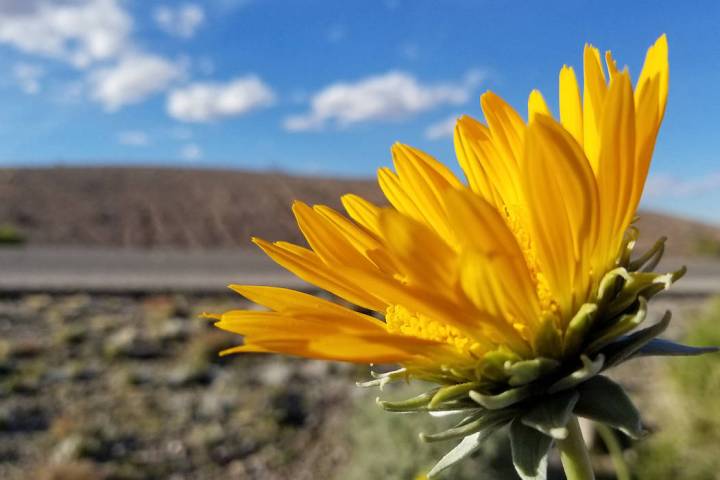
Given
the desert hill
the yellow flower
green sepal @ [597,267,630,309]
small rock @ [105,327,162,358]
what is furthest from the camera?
the desert hill

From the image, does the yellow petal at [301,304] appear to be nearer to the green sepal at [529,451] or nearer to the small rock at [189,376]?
the green sepal at [529,451]

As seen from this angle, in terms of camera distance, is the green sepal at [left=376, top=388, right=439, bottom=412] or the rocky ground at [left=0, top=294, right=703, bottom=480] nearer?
the green sepal at [left=376, top=388, right=439, bottom=412]

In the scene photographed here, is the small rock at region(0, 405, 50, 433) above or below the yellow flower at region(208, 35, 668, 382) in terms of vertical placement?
below

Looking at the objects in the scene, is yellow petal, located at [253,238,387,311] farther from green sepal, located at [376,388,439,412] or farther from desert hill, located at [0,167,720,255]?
desert hill, located at [0,167,720,255]

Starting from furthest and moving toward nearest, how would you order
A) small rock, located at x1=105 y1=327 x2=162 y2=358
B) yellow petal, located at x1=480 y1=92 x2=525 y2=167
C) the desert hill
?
1. the desert hill
2. small rock, located at x1=105 y1=327 x2=162 y2=358
3. yellow petal, located at x1=480 y1=92 x2=525 y2=167

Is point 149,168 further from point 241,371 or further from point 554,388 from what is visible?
point 554,388

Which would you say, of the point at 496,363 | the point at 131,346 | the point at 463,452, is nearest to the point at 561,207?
the point at 496,363

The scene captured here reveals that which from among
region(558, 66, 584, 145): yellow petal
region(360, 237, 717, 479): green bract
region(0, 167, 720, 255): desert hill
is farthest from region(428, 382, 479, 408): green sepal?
region(0, 167, 720, 255): desert hill

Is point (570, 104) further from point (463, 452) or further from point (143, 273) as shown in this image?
point (143, 273)

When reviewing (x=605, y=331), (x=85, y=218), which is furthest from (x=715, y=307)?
(x=85, y=218)
